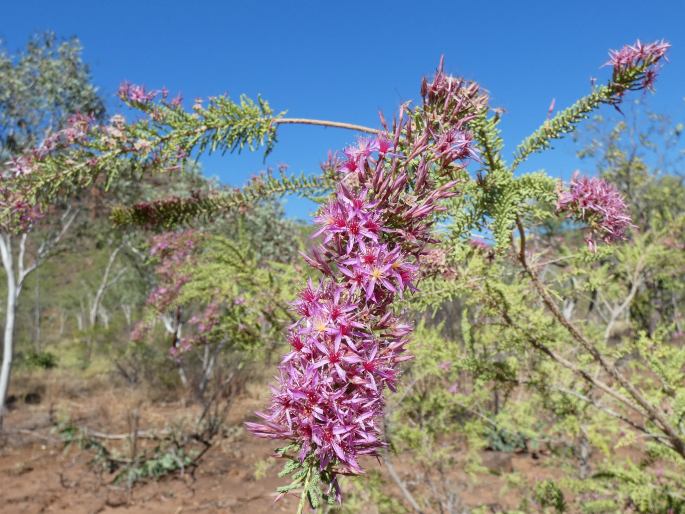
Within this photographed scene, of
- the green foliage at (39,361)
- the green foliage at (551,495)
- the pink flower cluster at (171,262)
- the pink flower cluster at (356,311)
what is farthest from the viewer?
the green foliage at (39,361)

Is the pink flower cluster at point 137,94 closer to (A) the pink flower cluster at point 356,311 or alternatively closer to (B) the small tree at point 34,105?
(A) the pink flower cluster at point 356,311

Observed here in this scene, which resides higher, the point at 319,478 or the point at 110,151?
the point at 110,151

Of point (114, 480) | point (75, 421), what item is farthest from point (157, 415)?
point (114, 480)

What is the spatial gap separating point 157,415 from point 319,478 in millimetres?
13979

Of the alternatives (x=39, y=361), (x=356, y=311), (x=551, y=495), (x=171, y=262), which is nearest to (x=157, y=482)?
(x=171, y=262)

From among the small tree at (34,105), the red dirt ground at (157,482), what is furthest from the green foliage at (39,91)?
the red dirt ground at (157,482)

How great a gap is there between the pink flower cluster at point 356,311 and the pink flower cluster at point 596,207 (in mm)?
578

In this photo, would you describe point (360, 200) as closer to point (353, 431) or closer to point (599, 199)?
point (353, 431)

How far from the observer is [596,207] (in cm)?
147

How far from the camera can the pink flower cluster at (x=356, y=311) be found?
3.01 ft

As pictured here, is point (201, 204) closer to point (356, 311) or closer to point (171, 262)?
point (356, 311)

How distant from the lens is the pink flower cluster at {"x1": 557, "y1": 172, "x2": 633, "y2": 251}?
1.48 metres

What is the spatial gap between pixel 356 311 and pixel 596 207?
88cm

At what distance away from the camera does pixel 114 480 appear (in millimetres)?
8352
